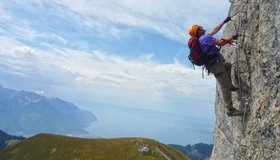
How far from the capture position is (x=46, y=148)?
121250 millimetres

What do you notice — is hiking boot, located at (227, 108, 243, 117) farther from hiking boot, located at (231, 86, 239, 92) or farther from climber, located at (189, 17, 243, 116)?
hiking boot, located at (231, 86, 239, 92)

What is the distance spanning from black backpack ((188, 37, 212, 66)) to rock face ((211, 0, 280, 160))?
7.41ft

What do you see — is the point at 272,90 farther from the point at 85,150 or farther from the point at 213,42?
the point at 85,150

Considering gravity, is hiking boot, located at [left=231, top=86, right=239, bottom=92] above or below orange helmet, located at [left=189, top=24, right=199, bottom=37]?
below

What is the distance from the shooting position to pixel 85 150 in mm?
114938

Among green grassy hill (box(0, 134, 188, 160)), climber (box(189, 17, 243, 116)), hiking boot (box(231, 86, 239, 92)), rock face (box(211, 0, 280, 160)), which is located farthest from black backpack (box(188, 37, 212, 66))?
green grassy hill (box(0, 134, 188, 160))

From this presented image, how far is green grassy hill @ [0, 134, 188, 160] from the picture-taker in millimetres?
104812

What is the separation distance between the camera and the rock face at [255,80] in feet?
50.3

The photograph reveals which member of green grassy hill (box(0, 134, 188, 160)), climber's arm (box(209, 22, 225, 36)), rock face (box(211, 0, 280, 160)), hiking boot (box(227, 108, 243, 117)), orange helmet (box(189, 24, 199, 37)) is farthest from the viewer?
green grassy hill (box(0, 134, 188, 160))

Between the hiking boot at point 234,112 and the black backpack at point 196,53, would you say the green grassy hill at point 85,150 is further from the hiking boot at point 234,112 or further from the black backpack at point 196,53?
the black backpack at point 196,53

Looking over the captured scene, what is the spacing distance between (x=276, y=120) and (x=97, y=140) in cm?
11466

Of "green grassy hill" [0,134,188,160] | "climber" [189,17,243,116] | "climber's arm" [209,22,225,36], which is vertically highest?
"green grassy hill" [0,134,188,160]

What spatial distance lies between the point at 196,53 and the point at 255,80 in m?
3.83

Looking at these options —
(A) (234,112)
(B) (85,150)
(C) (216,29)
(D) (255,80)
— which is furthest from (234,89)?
(B) (85,150)
